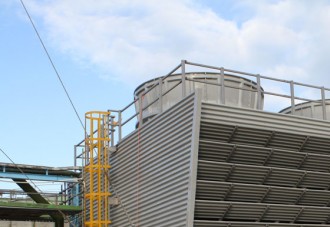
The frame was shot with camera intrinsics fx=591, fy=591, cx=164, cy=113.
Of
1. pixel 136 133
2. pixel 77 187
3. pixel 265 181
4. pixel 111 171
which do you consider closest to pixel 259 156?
pixel 265 181

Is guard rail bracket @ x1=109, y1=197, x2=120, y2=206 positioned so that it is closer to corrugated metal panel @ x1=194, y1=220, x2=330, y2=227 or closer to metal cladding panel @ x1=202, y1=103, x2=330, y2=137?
corrugated metal panel @ x1=194, y1=220, x2=330, y2=227

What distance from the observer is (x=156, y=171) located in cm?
1952

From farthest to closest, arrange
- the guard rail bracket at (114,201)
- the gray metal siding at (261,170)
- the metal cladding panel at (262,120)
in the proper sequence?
the guard rail bracket at (114,201) < the gray metal siding at (261,170) < the metal cladding panel at (262,120)

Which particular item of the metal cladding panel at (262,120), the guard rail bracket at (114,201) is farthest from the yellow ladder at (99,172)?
the metal cladding panel at (262,120)

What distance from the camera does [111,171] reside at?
23391mm

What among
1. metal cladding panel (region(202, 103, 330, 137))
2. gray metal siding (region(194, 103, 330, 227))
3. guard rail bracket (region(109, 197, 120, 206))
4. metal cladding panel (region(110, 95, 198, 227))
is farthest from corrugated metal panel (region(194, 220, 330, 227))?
guard rail bracket (region(109, 197, 120, 206))

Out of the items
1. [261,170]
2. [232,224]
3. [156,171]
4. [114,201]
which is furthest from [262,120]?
[114,201]

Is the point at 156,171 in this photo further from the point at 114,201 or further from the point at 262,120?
the point at 262,120

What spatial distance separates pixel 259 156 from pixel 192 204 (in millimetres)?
3109

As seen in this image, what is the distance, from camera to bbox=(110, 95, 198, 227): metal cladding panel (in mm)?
17578

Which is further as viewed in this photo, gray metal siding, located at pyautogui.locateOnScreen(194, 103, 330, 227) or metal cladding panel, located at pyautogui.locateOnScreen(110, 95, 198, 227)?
gray metal siding, located at pyautogui.locateOnScreen(194, 103, 330, 227)

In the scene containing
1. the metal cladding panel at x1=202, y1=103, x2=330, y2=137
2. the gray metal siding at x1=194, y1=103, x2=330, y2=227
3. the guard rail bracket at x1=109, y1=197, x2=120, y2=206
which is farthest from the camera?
the guard rail bracket at x1=109, y1=197, x2=120, y2=206

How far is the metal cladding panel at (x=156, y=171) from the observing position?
1758cm

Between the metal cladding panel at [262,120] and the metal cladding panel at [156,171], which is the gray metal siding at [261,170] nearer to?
the metal cladding panel at [262,120]
